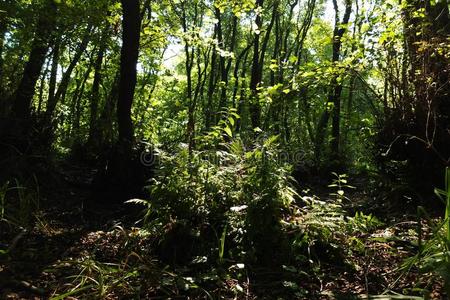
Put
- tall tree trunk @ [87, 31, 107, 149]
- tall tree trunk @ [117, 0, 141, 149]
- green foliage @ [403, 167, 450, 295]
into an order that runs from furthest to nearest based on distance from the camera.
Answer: tall tree trunk @ [87, 31, 107, 149] < tall tree trunk @ [117, 0, 141, 149] < green foliage @ [403, 167, 450, 295]

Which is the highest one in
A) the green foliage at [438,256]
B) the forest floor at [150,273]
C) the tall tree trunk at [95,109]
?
the tall tree trunk at [95,109]

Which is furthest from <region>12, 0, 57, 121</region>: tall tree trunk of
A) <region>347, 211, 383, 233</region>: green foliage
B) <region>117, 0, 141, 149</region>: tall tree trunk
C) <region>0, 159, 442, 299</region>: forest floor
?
<region>347, 211, 383, 233</region>: green foliage

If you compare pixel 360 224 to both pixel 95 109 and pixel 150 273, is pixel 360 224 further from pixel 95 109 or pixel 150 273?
pixel 95 109

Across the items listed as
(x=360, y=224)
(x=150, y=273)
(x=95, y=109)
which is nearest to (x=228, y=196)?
(x=150, y=273)

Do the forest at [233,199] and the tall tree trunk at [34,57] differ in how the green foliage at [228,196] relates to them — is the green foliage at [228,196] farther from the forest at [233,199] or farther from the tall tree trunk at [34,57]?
the tall tree trunk at [34,57]

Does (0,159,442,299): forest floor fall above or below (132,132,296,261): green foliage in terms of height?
below

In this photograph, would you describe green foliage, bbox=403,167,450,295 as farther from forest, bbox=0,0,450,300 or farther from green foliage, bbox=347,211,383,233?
green foliage, bbox=347,211,383,233

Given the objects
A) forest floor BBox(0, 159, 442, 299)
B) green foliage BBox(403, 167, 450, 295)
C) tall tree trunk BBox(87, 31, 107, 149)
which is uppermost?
tall tree trunk BBox(87, 31, 107, 149)

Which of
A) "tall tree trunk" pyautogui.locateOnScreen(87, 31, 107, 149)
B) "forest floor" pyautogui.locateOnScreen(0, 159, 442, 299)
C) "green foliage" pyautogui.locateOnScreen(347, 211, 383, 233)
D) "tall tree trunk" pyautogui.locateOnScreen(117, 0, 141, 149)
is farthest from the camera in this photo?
"tall tree trunk" pyautogui.locateOnScreen(87, 31, 107, 149)

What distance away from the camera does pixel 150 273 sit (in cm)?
289

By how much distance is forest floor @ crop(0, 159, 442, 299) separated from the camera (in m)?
2.64

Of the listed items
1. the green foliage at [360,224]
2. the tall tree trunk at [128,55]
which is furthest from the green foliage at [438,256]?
the tall tree trunk at [128,55]

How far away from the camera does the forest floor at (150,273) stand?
2.64 metres

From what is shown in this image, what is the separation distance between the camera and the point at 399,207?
16.0 ft
